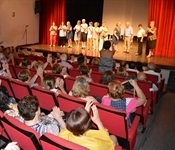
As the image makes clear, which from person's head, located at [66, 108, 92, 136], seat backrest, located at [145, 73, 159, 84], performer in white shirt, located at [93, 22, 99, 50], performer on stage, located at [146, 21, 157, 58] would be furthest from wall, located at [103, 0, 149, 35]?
person's head, located at [66, 108, 92, 136]

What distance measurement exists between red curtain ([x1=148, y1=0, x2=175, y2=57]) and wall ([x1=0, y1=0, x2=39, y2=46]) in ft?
18.5

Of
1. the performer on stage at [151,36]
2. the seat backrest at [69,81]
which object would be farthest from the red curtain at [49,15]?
the seat backrest at [69,81]

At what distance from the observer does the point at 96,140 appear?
1.92 m

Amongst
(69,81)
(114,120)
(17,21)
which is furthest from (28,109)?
(17,21)

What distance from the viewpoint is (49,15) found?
12773mm

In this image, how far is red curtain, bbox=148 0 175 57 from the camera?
397 inches

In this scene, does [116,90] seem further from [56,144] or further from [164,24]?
[164,24]

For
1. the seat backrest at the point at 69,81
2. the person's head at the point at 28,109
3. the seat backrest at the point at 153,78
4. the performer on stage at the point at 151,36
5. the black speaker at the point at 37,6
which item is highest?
the black speaker at the point at 37,6

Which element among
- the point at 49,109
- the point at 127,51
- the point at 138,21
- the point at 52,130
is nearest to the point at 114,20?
the point at 138,21

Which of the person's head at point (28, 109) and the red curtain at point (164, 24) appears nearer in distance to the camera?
the person's head at point (28, 109)

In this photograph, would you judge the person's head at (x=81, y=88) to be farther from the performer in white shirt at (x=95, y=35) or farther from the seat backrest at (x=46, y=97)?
the performer in white shirt at (x=95, y=35)

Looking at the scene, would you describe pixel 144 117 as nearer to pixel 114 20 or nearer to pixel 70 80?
pixel 70 80

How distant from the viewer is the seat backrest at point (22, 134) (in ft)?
6.28

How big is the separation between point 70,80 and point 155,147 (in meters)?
1.71
